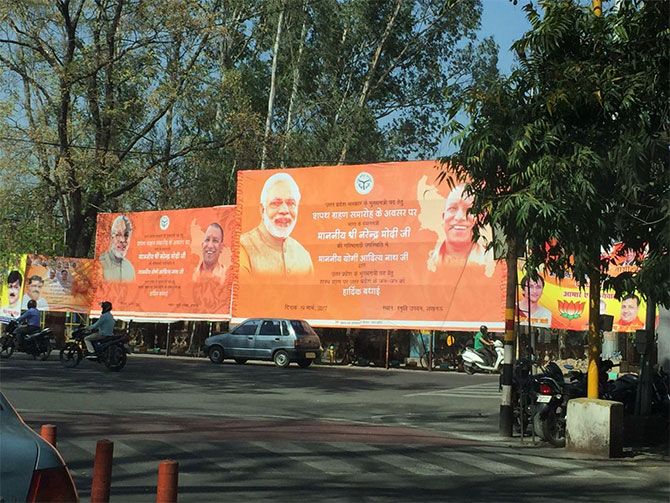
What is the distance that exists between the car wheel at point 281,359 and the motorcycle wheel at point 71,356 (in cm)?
701

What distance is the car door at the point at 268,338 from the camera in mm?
30516

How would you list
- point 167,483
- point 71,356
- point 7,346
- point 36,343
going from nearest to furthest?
1. point 167,483
2. point 71,356
3. point 36,343
4. point 7,346

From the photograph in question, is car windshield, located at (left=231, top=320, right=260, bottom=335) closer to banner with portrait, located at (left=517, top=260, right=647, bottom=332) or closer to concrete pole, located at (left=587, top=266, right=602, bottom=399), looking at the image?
banner with portrait, located at (left=517, top=260, right=647, bottom=332)

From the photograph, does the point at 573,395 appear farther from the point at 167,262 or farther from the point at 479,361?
the point at 167,262

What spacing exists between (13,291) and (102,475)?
34.2 meters

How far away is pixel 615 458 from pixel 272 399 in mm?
8017

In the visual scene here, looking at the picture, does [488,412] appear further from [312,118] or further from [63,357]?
[312,118]

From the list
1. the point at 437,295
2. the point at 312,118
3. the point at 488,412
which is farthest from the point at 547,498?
the point at 312,118

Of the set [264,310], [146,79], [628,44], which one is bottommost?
[264,310]

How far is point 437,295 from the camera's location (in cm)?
3084

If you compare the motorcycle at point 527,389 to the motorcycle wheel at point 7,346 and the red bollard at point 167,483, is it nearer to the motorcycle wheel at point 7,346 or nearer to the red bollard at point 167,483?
the red bollard at point 167,483

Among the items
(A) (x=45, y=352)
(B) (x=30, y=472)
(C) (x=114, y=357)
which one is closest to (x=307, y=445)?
(B) (x=30, y=472)

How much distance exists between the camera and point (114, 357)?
2406 centimetres

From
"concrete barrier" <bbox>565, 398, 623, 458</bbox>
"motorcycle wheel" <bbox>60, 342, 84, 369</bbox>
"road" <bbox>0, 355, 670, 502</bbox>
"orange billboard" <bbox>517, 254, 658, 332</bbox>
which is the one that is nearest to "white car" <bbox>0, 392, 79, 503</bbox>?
"road" <bbox>0, 355, 670, 502</bbox>
